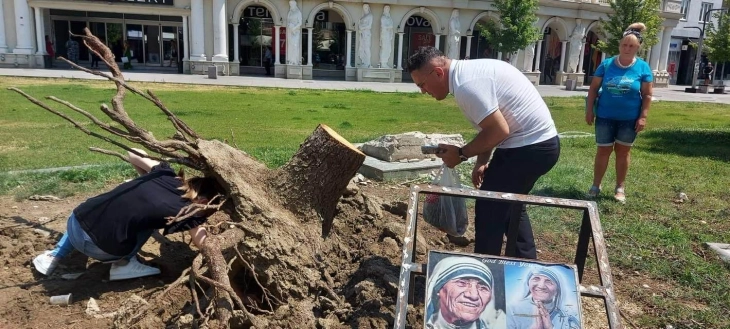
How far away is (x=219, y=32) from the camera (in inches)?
1048

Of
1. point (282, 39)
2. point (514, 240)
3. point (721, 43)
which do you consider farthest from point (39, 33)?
point (721, 43)

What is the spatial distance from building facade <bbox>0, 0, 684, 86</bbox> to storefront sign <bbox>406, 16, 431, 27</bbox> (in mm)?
63

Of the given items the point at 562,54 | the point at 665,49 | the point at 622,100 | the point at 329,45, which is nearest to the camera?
the point at 622,100

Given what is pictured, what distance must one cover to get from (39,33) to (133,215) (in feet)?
90.3

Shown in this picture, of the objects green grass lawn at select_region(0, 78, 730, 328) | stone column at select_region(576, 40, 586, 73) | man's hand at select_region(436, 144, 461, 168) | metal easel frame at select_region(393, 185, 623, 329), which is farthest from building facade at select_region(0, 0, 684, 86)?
metal easel frame at select_region(393, 185, 623, 329)

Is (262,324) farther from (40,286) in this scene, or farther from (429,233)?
(429,233)

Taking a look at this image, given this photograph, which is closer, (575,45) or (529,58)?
(529,58)

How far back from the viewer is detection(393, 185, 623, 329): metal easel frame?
2330mm

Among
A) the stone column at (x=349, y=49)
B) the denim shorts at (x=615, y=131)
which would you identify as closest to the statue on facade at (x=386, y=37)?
the stone column at (x=349, y=49)

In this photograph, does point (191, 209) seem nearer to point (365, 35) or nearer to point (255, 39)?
point (365, 35)

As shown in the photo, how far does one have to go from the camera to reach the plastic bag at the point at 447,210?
352 centimetres

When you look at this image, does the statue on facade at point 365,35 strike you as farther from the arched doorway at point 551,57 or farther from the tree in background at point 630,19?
the arched doorway at point 551,57

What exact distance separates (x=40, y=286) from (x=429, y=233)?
2.81m

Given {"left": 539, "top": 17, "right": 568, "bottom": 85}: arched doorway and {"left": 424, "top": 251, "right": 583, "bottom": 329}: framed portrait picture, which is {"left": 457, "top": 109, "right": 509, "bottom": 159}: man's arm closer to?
{"left": 424, "top": 251, "right": 583, "bottom": 329}: framed portrait picture
